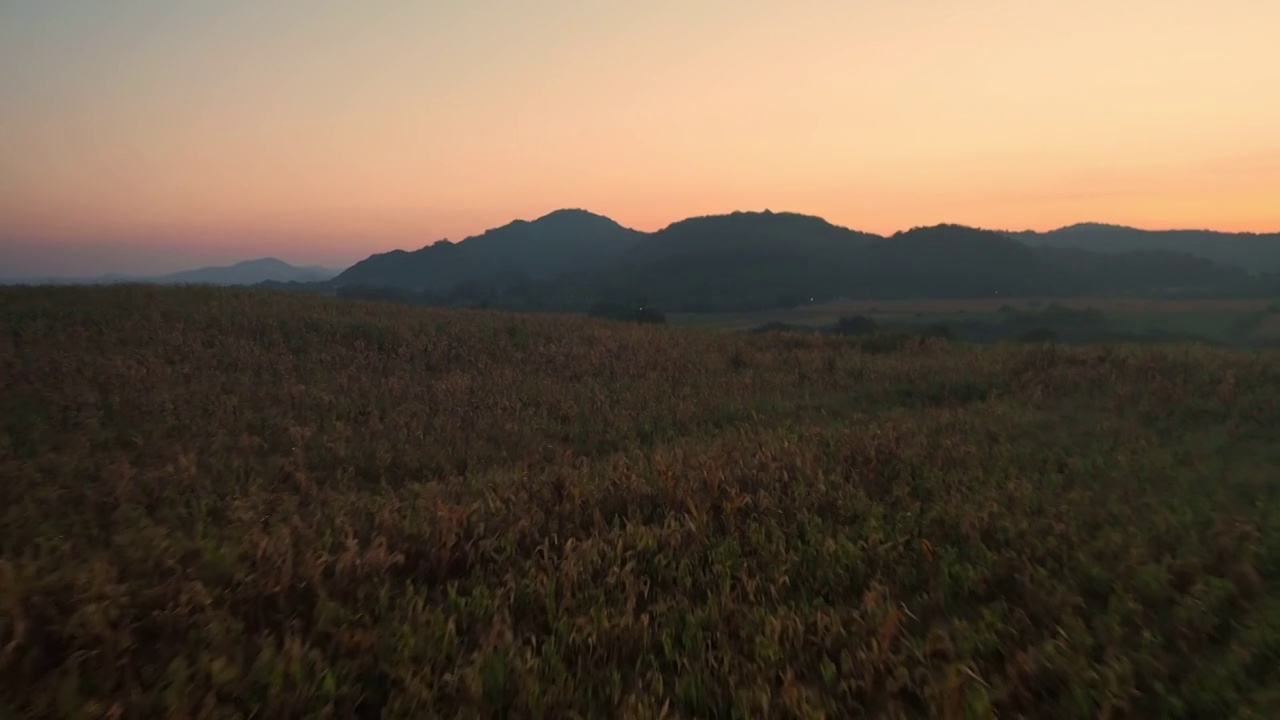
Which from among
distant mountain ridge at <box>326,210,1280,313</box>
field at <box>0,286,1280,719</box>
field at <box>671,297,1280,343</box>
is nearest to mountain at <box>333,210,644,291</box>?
distant mountain ridge at <box>326,210,1280,313</box>

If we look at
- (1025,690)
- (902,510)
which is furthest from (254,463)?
(1025,690)

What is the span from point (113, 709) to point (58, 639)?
894mm

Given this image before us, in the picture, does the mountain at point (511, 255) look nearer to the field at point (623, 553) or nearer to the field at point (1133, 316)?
the field at point (1133, 316)

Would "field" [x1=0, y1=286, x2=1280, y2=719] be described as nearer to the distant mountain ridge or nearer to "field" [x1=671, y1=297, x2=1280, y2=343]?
"field" [x1=671, y1=297, x2=1280, y2=343]

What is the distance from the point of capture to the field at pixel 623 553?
349 centimetres

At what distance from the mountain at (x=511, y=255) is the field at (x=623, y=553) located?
8864 cm

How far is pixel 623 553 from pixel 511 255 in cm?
14516

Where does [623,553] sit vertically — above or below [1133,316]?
above

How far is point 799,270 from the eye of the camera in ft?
301

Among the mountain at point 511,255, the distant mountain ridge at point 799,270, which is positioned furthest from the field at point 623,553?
the mountain at point 511,255

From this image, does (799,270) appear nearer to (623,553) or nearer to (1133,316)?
(1133,316)

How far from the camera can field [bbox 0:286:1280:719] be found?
11.4 ft

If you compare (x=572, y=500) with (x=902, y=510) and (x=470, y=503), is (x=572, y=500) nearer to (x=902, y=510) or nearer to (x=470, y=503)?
(x=470, y=503)

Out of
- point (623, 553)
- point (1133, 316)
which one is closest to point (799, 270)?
point (1133, 316)
